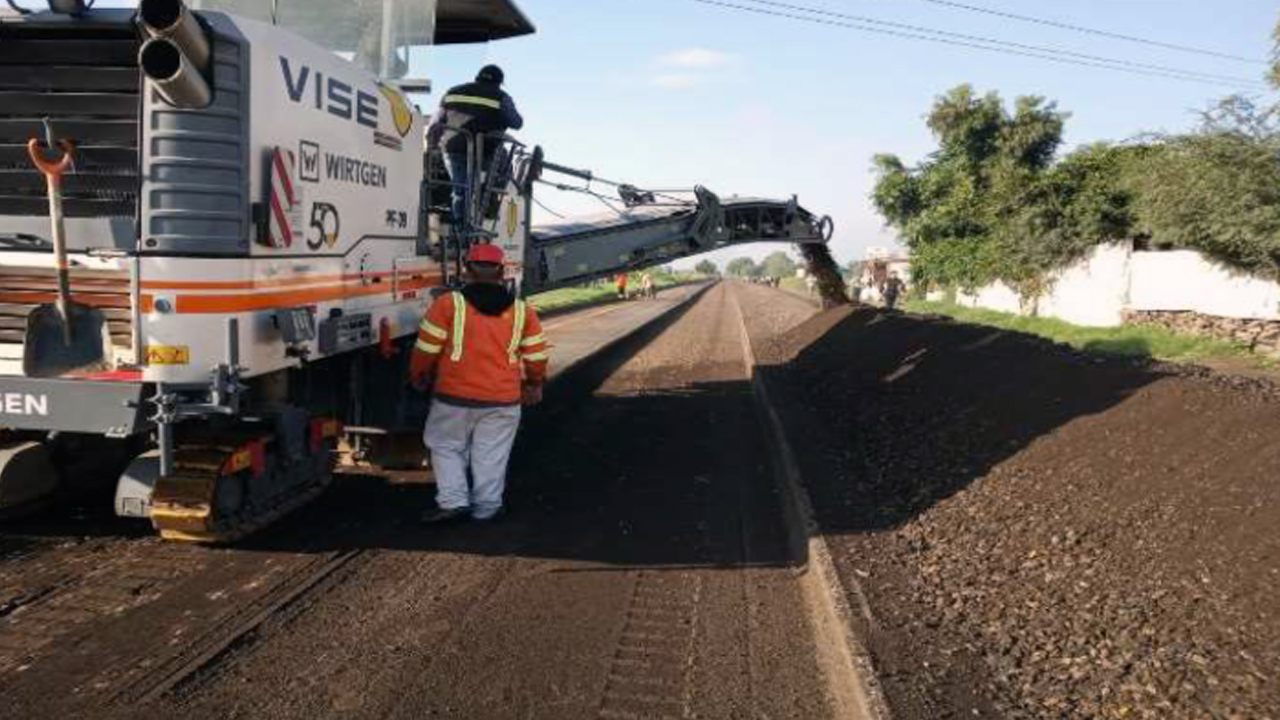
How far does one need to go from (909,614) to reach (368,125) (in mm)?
4353

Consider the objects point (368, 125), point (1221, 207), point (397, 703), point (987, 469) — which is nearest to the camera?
point (397, 703)

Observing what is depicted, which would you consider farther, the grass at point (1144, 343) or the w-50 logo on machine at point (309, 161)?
the grass at point (1144, 343)

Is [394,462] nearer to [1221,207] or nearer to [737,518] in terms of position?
[737,518]

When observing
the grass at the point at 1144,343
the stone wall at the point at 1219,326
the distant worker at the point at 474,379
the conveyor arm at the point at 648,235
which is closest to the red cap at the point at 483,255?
the distant worker at the point at 474,379

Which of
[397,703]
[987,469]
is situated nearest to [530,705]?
[397,703]

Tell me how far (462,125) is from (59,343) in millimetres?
3447

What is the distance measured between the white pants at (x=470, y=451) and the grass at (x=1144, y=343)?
12.0 meters

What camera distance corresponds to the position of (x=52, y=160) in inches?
185

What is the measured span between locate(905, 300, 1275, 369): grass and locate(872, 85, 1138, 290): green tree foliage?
207cm

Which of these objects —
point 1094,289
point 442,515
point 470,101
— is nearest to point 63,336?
point 442,515

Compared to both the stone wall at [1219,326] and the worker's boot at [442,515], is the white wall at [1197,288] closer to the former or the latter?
the stone wall at [1219,326]

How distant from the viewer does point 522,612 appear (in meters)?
4.79

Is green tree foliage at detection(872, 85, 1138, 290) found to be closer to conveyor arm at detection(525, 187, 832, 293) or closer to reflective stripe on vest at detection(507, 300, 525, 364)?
conveyor arm at detection(525, 187, 832, 293)

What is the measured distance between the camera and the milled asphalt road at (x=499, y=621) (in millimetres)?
3791
